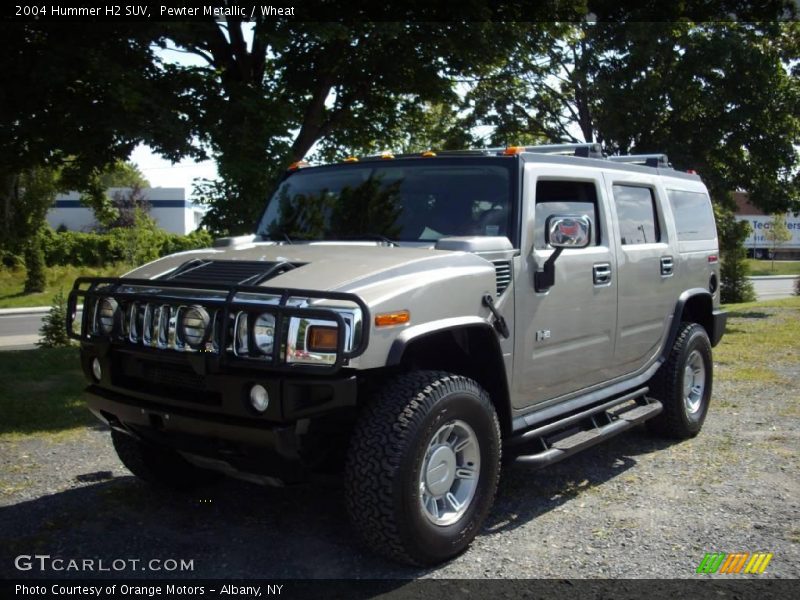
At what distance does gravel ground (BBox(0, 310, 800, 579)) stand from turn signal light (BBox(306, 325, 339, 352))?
2.90 ft

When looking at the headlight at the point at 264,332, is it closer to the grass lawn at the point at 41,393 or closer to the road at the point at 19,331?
the grass lawn at the point at 41,393

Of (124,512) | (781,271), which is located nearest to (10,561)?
(124,512)

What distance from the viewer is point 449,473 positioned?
156 inches

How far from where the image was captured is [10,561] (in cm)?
385

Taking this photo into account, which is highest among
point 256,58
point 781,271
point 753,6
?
point 753,6

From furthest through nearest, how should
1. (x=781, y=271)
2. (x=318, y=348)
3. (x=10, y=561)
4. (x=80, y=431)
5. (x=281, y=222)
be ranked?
1. (x=781, y=271)
2. (x=80, y=431)
3. (x=281, y=222)
4. (x=10, y=561)
5. (x=318, y=348)

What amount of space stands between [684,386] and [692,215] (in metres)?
1.51

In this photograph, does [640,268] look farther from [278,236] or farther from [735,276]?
[735,276]

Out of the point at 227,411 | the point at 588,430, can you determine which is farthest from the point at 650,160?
the point at 227,411

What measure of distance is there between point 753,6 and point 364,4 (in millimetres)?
9024

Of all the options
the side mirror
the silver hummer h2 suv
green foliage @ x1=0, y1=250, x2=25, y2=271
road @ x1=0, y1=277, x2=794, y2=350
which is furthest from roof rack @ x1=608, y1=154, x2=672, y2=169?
green foliage @ x1=0, y1=250, x2=25, y2=271

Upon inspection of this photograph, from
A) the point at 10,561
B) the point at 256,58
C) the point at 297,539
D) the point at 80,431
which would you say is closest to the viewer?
the point at 10,561

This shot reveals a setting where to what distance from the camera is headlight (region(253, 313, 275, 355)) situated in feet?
11.5

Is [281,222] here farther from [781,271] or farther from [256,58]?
[781,271]
